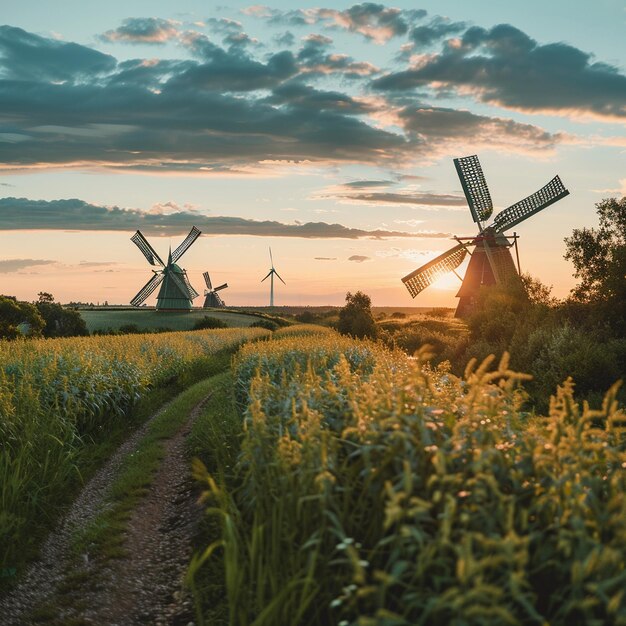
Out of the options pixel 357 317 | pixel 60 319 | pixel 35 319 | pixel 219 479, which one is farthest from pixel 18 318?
pixel 219 479

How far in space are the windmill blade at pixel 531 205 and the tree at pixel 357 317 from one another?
41.2 feet

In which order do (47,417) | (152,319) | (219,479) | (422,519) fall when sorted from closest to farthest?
(422,519) < (219,479) < (47,417) < (152,319)

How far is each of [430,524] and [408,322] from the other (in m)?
56.3

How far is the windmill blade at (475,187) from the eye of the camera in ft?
191

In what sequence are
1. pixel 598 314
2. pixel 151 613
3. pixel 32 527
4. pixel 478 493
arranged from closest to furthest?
pixel 478 493, pixel 151 613, pixel 32 527, pixel 598 314

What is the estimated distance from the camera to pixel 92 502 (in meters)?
12.0

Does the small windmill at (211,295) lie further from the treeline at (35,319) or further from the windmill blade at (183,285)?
the treeline at (35,319)

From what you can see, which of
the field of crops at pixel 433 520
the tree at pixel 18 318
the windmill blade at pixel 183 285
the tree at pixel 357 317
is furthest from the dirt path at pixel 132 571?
the windmill blade at pixel 183 285

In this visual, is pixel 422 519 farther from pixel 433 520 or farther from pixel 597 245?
pixel 597 245

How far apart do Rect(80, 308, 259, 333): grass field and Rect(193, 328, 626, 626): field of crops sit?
79.0 metres

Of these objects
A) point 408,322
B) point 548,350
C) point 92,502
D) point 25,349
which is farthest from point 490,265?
point 92,502

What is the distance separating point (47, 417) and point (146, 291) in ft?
310

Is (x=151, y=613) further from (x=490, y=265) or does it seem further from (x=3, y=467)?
(x=490, y=265)

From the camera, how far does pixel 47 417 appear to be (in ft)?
44.3
